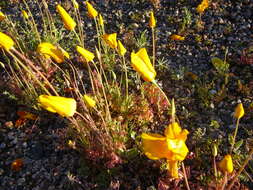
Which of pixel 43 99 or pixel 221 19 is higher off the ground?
pixel 43 99

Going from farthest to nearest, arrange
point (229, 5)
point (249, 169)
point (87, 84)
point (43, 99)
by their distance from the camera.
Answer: point (229, 5), point (87, 84), point (249, 169), point (43, 99)

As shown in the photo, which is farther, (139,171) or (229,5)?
(229,5)

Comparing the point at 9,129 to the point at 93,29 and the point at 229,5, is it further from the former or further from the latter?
the point at 229,5

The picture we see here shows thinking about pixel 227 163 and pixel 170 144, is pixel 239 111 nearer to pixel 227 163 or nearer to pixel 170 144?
pixel 227 163

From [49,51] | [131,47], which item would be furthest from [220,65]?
[49,51]

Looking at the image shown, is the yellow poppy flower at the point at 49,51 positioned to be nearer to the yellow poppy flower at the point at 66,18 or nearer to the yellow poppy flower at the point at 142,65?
the yellow poppy flower at the point at 66,18

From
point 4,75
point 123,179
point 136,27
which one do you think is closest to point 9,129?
point 4,75

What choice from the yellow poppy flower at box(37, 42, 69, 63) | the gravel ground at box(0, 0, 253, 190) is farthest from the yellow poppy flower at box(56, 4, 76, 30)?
the gravel ground at box(0, 0, 253, 190)

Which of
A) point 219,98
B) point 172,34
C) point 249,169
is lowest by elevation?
point 249,169
